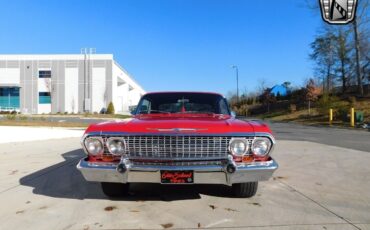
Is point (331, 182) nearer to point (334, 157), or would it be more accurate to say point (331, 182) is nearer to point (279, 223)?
point (279, 223)

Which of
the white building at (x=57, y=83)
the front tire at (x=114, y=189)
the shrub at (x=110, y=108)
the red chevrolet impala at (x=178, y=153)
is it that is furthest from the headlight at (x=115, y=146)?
the white building at (x=57, y=83)

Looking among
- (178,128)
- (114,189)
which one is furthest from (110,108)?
(178,128)

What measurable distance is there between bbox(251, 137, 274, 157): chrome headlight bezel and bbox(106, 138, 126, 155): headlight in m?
1.53

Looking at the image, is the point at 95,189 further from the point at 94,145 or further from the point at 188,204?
the point at 188,204

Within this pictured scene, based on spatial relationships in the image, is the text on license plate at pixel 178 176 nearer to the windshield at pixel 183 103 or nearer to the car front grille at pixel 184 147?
the car front grille at pixel 184 147

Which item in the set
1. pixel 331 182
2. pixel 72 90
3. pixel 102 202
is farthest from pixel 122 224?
pixel 72 90

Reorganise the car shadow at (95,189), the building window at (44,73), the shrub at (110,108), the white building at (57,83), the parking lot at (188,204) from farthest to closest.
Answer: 1. the building window at (44,73)
2. the white building at (57,83)
3. the shrub at (110,108)
4. the car shadow at (95,189)
5. the parking lot at (188,204)

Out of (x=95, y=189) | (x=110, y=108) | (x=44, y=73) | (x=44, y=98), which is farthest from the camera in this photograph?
(x=44, y=98)

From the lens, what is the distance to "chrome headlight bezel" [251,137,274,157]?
15.0 ft

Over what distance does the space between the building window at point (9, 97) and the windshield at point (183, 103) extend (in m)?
58.1

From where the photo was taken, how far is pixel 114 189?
17.0 ft

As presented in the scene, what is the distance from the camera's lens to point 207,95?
6.59 m

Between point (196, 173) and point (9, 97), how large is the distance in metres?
61.0

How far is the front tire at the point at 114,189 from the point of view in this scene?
5141 mm
